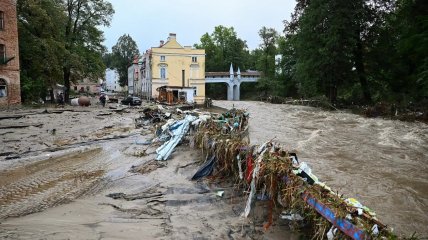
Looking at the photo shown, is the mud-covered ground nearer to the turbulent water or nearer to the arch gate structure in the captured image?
the turbulent water

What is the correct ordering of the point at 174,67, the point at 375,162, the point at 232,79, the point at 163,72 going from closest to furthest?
the point at 375,162
the point at 163,72
the point at 174,67
the point at 232,79

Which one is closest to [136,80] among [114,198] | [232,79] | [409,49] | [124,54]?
[124,54]

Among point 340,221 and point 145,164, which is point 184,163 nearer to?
point 145,164

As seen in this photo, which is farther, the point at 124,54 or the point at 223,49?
the point at 124,54

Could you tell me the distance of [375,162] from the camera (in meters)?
11.3

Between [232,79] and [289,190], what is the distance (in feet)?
201

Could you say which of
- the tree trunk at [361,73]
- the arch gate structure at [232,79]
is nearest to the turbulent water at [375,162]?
the tree trunk at [361,73]

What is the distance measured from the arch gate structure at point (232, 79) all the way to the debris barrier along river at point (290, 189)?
55.8 metres

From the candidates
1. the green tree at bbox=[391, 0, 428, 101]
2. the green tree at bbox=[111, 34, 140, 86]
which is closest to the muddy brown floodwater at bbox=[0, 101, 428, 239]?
the green tree at bbox=[391, 0, 428, 101]

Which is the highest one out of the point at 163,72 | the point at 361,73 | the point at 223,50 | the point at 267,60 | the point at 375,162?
the point at 223,50

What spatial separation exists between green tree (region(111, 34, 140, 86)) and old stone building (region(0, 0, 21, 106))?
63736mm

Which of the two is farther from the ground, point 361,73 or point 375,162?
point 361,73

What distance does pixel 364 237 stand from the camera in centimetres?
385

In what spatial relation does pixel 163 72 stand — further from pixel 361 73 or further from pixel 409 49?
pixel 409 49
